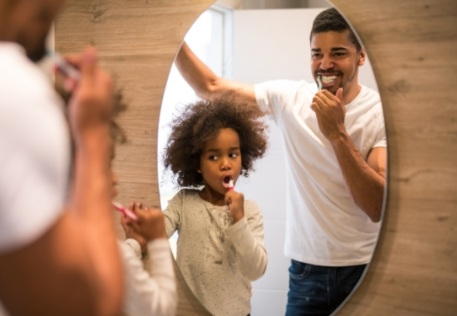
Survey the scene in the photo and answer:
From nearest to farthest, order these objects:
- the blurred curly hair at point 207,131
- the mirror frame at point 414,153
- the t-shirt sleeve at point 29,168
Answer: the t-shirt sleeve at point 29,168 < the mirror frame at point 414,153 < the blurred curly hair at point 207,131

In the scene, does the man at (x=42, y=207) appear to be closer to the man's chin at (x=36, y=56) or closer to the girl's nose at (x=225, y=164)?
the man's chin at (x=36, y=56)

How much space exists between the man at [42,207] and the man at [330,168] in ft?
2.17

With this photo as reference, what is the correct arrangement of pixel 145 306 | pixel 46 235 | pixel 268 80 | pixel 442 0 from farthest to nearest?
pixel 268 80, pixel 442 0, pixel 145 306, pixel 46 235

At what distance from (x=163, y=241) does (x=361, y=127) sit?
0.40 m

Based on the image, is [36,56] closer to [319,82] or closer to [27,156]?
[27,156]

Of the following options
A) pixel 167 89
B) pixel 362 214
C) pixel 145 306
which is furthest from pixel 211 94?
pixel 145 306

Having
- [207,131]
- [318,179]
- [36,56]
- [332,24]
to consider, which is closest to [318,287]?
[318,179]

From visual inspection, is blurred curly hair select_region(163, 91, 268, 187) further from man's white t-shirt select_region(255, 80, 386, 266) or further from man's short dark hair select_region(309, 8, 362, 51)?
man's short dark hair select_region(309, 8, 362, 51)

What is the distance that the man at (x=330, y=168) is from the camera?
1.11m

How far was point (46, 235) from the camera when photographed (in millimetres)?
481

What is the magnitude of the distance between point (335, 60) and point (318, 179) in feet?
0.71

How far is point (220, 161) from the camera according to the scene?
121cm

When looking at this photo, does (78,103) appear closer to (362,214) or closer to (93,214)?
(93,214)

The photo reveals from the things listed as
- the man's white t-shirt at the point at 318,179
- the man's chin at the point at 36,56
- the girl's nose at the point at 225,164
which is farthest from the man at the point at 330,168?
the man's chin at the point at 36,56
